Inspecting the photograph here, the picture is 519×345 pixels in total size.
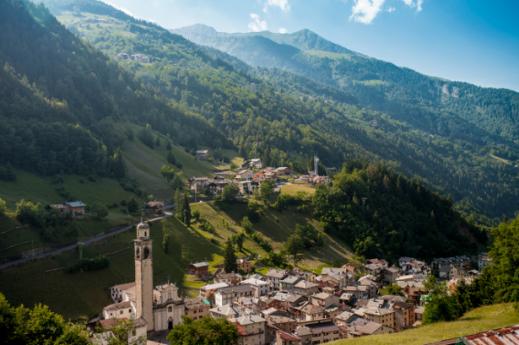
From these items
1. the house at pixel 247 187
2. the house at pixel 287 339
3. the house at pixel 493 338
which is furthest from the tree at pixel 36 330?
the house at pixel 247 187

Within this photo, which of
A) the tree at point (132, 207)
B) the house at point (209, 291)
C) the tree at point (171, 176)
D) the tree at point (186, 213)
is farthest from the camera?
the tree at point (171, 176)

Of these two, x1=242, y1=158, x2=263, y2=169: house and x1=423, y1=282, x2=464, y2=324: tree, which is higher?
x1=242, y1=158, x2=263, y2=169: house

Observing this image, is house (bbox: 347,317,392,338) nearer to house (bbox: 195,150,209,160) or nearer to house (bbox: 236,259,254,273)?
house (bbox: 236,259,254,273)

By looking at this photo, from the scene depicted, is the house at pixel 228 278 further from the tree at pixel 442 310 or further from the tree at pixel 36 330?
the tree at pixel 36 330

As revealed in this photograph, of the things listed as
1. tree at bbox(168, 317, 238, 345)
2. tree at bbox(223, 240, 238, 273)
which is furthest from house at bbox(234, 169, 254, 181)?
tree at bbox(168, 317, 238, 345)

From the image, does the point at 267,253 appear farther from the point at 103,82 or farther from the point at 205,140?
the point at 103,82

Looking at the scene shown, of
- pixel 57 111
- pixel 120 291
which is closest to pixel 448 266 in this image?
pixel 120 291

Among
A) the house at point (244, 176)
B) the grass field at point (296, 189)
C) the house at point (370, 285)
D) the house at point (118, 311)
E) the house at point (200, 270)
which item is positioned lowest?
the house at point (370, 285)
